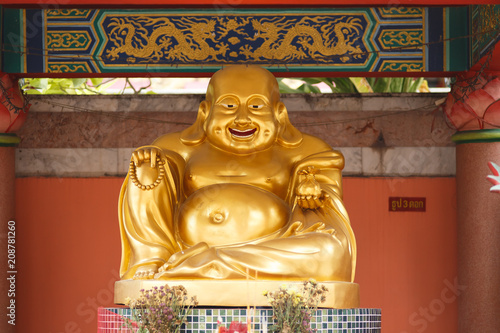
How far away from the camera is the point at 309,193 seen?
17.5ft

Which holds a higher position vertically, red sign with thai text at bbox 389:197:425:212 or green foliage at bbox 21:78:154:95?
green foliage at bbox 21:78:154:95

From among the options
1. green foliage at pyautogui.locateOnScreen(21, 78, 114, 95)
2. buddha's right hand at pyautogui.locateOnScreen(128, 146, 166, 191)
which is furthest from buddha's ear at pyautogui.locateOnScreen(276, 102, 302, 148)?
green foliage at pyautogui.locateOnScreen(21, 78, 114, 95)

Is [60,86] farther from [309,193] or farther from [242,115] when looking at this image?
[309,193]

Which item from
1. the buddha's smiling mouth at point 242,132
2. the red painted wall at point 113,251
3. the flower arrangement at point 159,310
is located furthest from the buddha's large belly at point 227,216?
the red painted wall at point 113,251

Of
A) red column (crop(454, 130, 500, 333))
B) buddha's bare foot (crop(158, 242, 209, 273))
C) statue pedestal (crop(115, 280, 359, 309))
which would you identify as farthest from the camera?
red column (crop(454, 130, 500, 333))

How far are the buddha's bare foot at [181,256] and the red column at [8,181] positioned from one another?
6.17 ft

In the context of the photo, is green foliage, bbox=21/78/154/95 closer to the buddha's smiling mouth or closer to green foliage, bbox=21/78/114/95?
green foliage, bbox=21/78/114/95

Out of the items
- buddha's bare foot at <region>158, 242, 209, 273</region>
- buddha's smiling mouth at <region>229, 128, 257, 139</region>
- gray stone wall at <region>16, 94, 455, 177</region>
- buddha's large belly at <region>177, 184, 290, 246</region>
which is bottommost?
buddha's bare foot at <region>158, 242, 209, 273</region>

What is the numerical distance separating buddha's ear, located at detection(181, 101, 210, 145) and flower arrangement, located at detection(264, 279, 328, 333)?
5.18 feet

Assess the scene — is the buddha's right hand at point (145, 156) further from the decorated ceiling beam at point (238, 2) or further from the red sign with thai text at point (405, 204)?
the red sign with thai text at point (405, 204)

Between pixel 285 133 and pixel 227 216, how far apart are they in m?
0.84

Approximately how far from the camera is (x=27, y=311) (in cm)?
680

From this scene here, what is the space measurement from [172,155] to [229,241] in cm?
75

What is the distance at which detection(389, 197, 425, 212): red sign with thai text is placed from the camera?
268 inches
